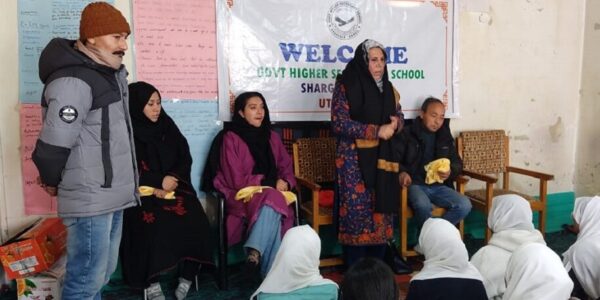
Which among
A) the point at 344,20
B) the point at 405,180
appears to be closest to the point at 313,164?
the point at 405,180

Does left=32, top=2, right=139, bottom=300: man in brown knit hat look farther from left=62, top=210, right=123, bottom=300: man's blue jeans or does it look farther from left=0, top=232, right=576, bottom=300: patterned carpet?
left=0, top=232, right=576, bottom=300: patterned carpet

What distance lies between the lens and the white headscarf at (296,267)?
1.73 meters

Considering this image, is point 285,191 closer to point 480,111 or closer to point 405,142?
point 405,142

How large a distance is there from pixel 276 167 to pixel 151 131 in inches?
30.4

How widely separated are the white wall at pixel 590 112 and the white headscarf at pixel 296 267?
129 inches

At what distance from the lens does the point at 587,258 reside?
2.11 metres

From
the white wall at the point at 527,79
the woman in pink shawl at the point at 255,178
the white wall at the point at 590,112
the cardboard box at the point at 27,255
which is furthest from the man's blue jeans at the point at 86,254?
the white wall at the point at 590,112

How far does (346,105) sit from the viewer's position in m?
2.88

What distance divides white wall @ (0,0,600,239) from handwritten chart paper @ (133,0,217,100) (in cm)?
190

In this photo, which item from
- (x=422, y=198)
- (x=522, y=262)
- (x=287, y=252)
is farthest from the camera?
(x=422, y=198)

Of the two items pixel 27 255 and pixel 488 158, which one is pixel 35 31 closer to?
pixel 27 255

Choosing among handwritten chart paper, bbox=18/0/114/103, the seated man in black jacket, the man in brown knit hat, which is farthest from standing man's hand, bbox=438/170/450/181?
handwritten chart paper, bbox=18/0/114/103

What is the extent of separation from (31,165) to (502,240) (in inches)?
96.7

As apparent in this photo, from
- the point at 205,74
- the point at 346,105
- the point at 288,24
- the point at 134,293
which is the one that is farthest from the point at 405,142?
the point at 134,293
